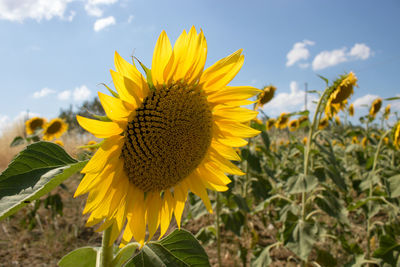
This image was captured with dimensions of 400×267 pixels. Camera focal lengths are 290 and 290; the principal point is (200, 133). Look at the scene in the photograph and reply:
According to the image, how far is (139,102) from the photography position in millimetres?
830

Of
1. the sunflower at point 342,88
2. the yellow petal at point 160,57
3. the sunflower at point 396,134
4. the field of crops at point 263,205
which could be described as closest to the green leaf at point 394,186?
the field of crops at point 263,205

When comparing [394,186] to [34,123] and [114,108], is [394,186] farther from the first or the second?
[34,123]

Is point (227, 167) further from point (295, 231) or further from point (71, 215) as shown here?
point (71, 215)

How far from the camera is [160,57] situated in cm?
85

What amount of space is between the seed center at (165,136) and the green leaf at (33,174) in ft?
0.60

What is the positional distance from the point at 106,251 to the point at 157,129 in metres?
0.40

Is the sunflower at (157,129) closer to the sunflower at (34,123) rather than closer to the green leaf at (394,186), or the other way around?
the green leaf at (394,186)

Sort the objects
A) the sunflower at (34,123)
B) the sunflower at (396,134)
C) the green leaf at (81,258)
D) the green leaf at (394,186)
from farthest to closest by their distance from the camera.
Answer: the sunflower at (34,123), the sunflower at (396,134), the green leaf at (394,186), the green leaf at (81,258)

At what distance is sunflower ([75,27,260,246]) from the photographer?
0.78 meters

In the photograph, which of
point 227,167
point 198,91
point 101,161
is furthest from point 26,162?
point 227,167

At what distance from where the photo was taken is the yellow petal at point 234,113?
1098mm

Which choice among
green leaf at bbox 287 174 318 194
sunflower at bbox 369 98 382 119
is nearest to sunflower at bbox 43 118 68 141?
green leaf at bbox 287 174 318 194

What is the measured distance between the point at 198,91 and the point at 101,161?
1.36 feet

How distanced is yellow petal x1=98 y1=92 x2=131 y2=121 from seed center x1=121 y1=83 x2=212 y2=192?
73 millimetres
